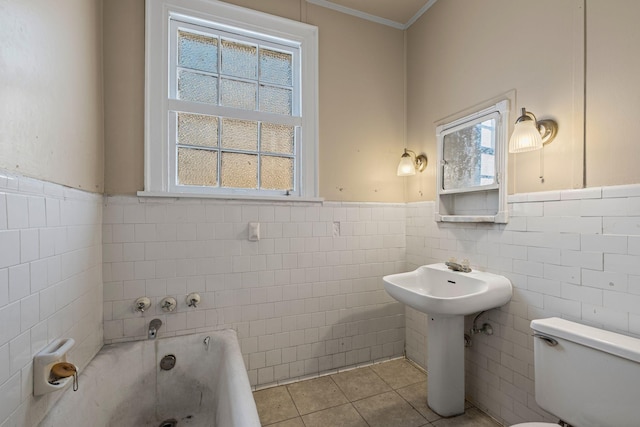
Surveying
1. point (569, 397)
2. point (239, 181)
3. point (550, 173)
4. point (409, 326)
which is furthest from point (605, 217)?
point (239, 181)

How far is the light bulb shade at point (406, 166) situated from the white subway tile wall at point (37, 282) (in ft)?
6.77

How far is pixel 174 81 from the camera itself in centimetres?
188

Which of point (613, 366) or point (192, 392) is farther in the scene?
point (192, 392)

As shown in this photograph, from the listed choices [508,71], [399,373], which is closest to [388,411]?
[399,373]

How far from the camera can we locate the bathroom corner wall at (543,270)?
1.16m

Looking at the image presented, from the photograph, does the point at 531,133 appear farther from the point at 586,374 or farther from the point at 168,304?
the point at 168,304

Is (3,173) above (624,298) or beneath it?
above

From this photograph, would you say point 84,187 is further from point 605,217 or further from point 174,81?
point 605,217

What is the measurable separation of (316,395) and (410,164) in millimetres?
1849

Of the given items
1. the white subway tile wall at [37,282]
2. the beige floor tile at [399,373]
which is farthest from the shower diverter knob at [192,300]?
the beige floor tile at [399,373]

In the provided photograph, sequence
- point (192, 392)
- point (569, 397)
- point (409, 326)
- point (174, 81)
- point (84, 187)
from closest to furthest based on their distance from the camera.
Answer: point (569, 397) < point (84, 187) < point (192, 392) < point (174, 81) < point (409, 326)

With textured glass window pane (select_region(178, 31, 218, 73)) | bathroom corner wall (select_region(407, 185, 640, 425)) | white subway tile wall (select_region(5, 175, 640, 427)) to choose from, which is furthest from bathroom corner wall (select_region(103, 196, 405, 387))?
textured glass window pane (select_region(178, 31, 218, 73))

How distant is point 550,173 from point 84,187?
2405 millimetres

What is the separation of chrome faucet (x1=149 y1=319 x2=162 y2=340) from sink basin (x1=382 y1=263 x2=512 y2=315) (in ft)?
4.78
